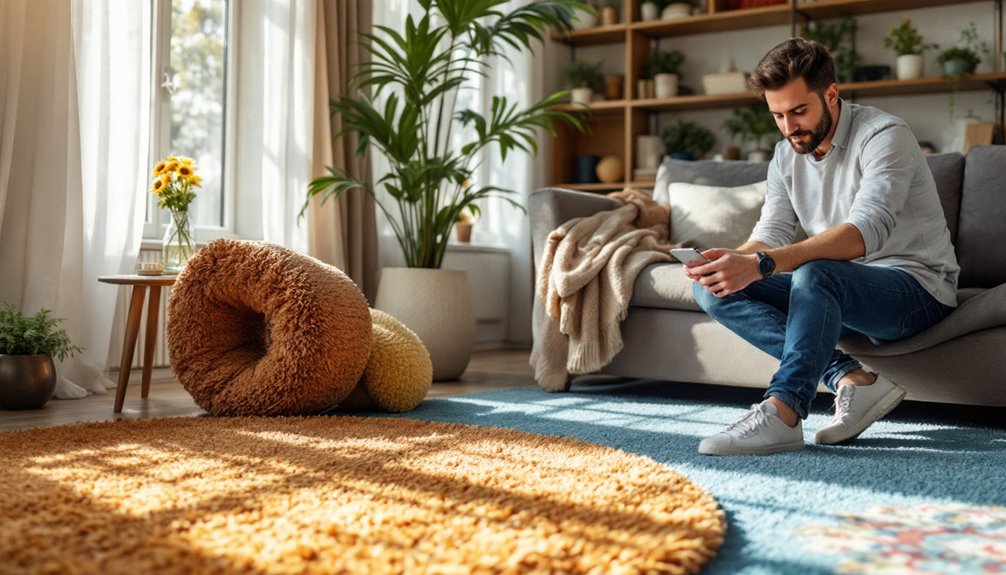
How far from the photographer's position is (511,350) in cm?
494

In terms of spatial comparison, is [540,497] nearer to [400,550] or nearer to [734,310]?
[400,550]

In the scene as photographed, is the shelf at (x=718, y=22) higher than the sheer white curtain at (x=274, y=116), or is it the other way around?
the shelf at (x=718, y=22)

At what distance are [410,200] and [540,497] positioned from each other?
7.04 ft

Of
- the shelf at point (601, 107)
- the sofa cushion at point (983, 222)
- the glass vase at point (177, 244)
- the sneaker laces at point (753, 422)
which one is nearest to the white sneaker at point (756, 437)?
the sneaker laces at point (753, 422)

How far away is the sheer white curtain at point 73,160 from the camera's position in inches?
108

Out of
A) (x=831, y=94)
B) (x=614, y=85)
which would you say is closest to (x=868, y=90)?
(x=614, y=85)

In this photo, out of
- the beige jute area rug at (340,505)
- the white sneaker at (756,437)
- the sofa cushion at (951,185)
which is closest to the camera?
the beige jute area rug at (340,505)

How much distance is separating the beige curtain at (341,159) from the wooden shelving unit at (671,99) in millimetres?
909

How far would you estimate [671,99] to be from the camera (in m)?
4.77

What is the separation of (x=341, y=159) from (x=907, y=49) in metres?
2.49

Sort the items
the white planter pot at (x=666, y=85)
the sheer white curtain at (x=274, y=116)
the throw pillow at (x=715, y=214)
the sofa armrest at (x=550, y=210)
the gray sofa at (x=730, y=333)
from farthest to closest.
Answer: the white planter pot at (x=666, y=85) → the sheer white curtain at (x=274, y=116) → the throw pillow at (x=715, y=214) → the sofa armrest at (x=550, y=210) → the gray sofa at (x=730, y=333)

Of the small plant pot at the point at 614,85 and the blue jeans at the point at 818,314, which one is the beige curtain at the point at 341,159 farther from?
the blue jeans at the point at 818,314

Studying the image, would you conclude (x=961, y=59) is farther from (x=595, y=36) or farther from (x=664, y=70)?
(x=595, y=36)

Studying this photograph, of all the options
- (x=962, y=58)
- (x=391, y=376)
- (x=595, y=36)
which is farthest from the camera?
(x=595, y=36)
